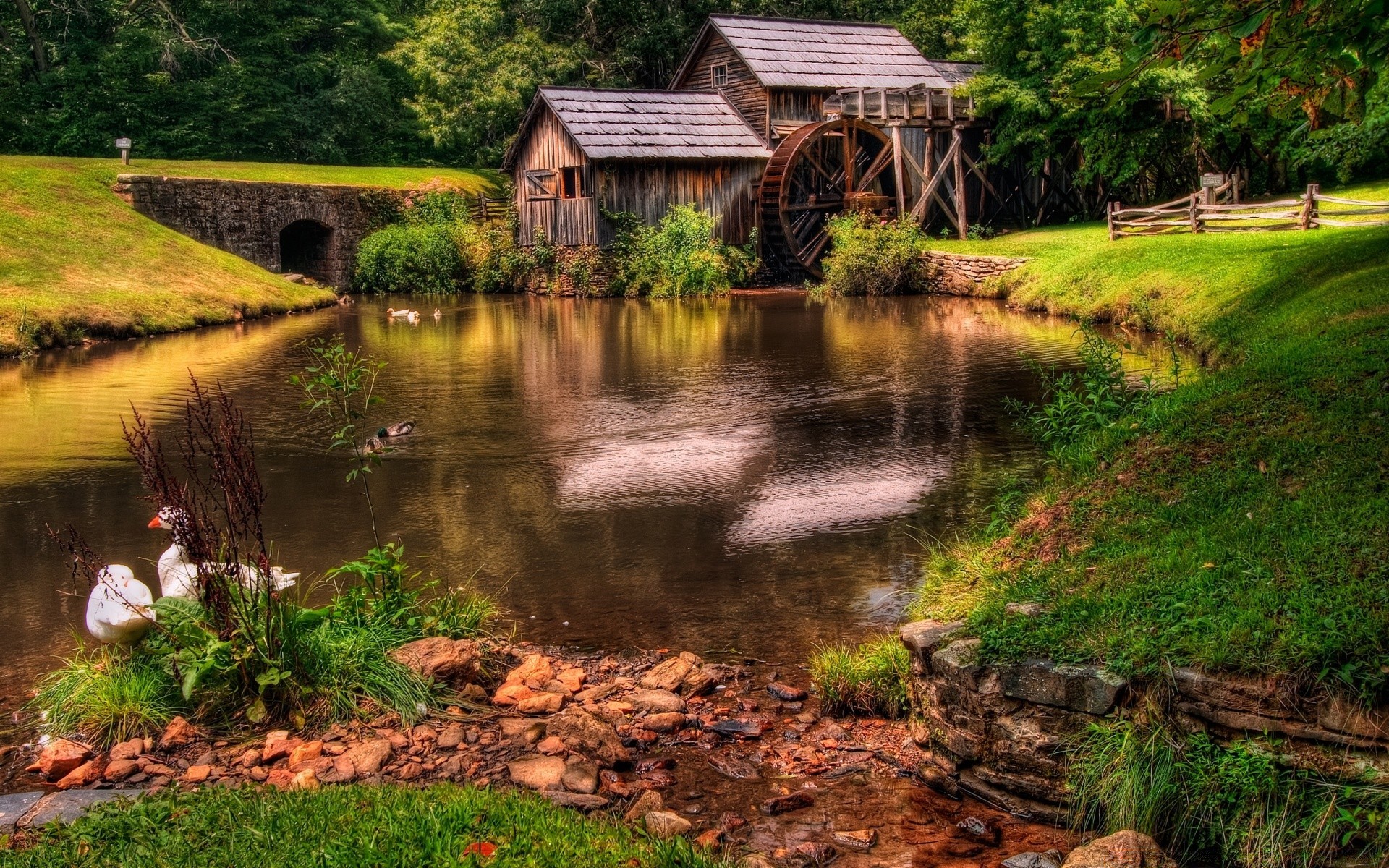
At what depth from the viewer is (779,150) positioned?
1268 inches

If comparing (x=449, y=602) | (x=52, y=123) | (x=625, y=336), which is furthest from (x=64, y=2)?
(x=449, y=602)

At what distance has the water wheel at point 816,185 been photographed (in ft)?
106

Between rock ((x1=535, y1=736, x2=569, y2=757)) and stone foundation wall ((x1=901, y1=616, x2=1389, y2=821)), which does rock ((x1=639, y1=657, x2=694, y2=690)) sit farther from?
stone foundation wall ((x1=901, y1=616, x2=1389, y2=821))

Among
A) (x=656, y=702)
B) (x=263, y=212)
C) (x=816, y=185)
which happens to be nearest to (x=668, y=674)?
(x=656, y=702)

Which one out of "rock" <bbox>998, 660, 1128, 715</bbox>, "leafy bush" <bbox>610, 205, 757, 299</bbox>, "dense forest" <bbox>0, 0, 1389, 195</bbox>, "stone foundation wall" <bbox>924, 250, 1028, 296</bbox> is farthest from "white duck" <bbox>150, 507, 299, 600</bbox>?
"leafy bush" <bbox>610, 205, 757, 299</bbox>

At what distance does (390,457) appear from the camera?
12844 millimetres

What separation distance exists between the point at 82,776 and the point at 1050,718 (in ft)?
14.5

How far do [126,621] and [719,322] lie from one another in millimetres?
19022

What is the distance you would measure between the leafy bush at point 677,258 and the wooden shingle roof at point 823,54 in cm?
497

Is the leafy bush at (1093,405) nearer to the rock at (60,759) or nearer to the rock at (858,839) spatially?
the rock at (858,839)

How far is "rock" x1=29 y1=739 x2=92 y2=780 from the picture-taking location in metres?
5.76

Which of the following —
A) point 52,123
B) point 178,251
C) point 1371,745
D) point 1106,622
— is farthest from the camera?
point 52,123

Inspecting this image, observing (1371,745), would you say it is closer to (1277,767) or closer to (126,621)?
(1277,767)

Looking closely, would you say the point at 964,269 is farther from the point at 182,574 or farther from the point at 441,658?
the point at 182,574
